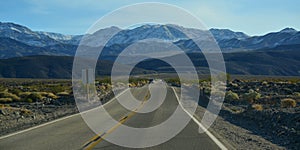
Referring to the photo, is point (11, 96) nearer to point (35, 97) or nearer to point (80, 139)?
Result: point (35, 97)

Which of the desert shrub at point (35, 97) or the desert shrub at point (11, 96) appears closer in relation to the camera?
the desert shrub at point (11, 96)

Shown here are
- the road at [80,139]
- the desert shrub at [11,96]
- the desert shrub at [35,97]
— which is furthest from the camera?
the desert shrub at [35,97]

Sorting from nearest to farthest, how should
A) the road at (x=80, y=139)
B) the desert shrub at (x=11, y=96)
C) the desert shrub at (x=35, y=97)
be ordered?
the road at (x=80, y=139), the desert shrub at (x=11, y=96), the desert shrub at (x=35, y=97)

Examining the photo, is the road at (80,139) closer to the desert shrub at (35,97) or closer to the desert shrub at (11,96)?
the desert shrub at (35,97)

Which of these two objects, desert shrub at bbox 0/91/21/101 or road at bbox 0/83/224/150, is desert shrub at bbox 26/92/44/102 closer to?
desert shrub at bbox 0/91/21/101

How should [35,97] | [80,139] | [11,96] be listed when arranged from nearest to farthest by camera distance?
[80,139], [35,97], [11,96]

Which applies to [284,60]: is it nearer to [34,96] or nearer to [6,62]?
[6,62]

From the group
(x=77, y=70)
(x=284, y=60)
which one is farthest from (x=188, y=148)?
(x=284, y=60)

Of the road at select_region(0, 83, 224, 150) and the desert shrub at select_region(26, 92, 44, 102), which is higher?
the road at select_region(0, 83, 224, 150)

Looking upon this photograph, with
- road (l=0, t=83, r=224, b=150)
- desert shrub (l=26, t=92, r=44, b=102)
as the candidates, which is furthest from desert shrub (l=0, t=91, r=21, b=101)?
road (l=0, t=83, r=224, b=150)

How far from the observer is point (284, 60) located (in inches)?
7052

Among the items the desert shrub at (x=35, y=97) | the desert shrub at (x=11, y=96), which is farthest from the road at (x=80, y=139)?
the desert shrub at (x=11, y=96)

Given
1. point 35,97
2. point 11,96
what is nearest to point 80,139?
point 35,97

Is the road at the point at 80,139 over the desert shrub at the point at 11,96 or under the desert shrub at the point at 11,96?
over
